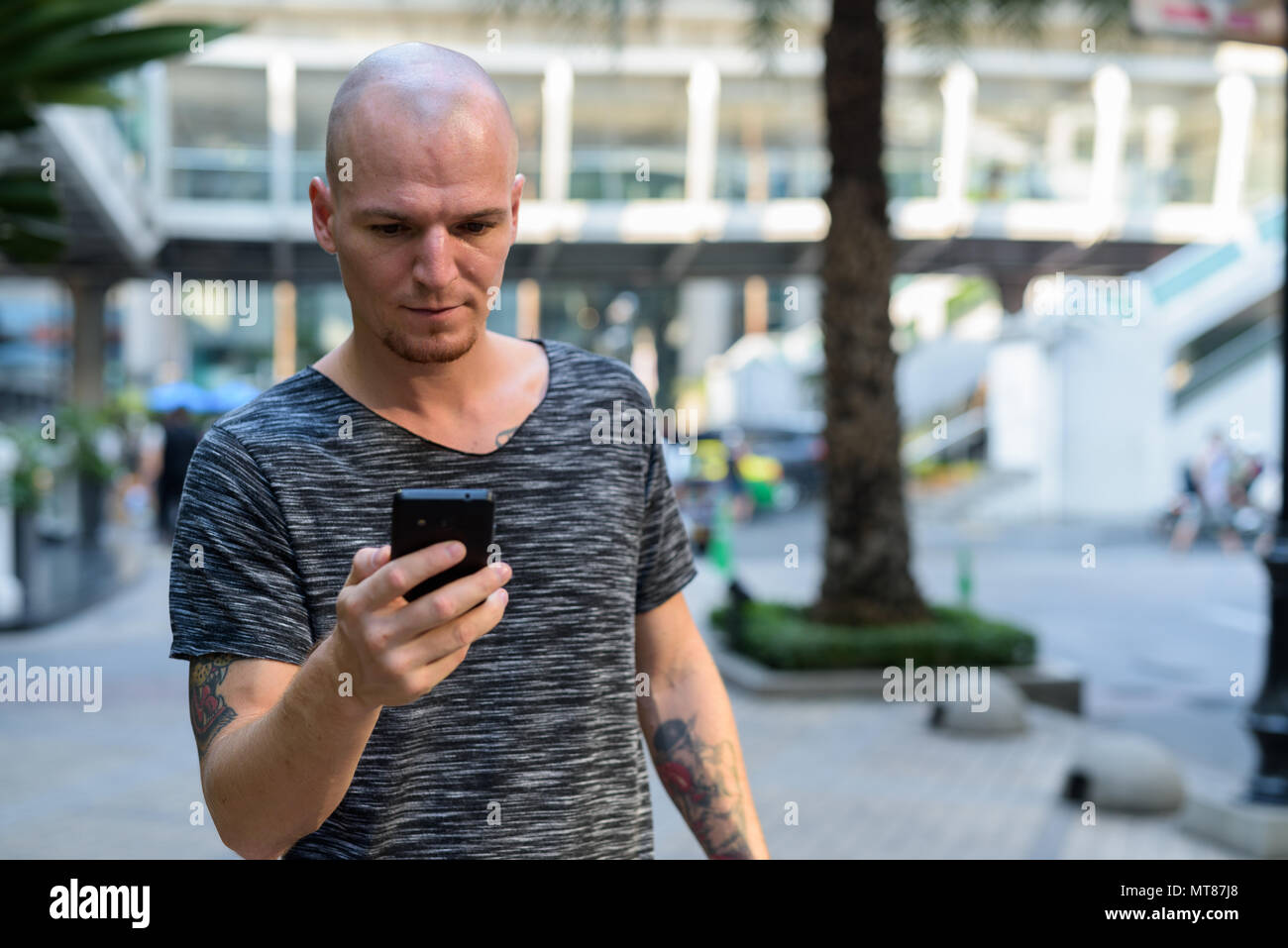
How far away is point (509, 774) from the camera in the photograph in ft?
6.09

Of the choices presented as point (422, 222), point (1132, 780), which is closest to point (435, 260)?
point (422, 222)

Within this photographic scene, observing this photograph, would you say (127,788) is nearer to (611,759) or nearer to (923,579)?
(611,759)

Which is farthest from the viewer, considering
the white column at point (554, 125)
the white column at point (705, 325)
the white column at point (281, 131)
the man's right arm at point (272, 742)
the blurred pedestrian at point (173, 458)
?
the white column at point (705, 325)

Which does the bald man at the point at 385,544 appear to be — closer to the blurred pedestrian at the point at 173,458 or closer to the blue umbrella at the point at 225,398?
the blurred pedestrian at the point at 173,458

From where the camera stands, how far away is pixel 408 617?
136 cm

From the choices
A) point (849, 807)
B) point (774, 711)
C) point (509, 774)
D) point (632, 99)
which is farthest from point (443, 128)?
point (632, 99)

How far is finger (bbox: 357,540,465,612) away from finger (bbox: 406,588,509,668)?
0.05 meters

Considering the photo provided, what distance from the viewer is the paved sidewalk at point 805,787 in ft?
20.2

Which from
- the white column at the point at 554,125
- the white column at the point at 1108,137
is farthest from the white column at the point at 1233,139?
the white column at the point at 554,125

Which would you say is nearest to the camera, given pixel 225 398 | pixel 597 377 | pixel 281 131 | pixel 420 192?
pixel 420 192

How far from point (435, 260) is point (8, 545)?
1251 centimetres

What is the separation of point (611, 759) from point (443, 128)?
33.4 inches

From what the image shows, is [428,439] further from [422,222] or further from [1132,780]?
[1132,780]

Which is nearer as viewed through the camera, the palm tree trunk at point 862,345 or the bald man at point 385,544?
the bald man at point 385,544
